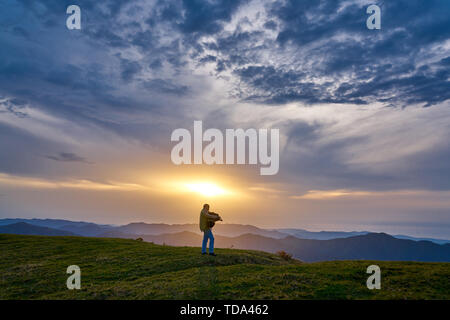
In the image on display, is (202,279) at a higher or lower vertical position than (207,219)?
lower

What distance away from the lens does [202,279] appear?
773 inches

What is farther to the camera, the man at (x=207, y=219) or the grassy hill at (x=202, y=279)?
the man at (x=207, y=219)

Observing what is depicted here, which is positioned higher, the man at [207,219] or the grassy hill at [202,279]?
the man at [207,219]

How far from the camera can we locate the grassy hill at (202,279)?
54.1 ft

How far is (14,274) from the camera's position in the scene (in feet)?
81.6

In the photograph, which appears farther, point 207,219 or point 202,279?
point 207,219

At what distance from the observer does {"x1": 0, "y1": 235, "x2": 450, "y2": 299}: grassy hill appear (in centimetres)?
1650

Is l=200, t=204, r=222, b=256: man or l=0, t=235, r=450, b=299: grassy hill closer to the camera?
l=0, t=235, r=450, b=299: grassy hill

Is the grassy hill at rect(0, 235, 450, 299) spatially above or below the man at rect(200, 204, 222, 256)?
below
